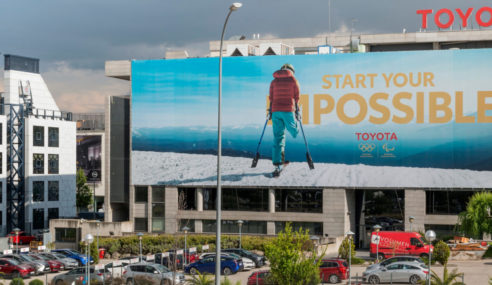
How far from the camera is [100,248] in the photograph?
265 ft

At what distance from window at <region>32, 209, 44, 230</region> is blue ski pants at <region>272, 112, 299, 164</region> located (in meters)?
39.6

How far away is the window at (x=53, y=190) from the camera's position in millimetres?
112375

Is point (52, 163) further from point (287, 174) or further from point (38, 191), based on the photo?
point (287, 174)

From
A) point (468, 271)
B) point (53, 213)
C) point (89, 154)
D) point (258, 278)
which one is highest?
point (89, 154)

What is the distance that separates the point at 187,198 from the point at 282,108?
54.0ft

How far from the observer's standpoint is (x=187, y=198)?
9400cm

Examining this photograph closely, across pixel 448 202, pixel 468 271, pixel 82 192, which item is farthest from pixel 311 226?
pixel 82 192

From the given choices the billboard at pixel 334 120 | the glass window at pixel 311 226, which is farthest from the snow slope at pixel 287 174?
the glass window at pixel 311 226

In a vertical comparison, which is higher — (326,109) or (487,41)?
(487,41)

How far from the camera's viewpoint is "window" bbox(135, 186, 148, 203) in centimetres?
9569

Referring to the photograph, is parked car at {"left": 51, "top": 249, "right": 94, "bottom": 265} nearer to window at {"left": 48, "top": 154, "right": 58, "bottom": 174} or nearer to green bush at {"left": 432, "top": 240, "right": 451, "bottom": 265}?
green bush at {"left": 432, "top": 240, "right": 451, "bottom": 265}

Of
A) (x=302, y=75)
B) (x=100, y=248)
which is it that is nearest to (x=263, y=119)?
(x=302, y=75)

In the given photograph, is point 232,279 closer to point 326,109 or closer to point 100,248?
point 100,248

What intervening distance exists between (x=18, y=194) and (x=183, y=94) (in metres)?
30.4
